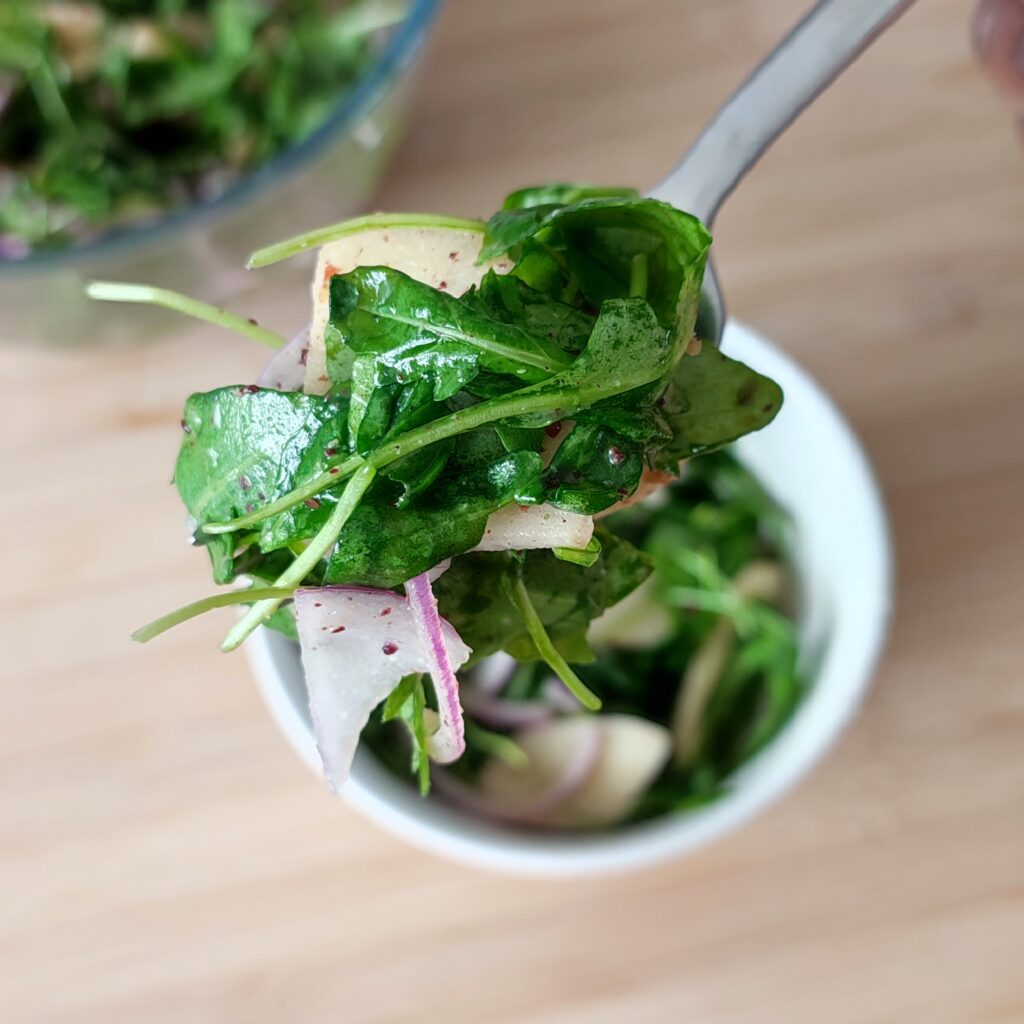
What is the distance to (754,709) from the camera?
86cm

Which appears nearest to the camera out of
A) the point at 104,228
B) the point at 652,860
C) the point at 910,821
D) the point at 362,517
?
the point at 362,517

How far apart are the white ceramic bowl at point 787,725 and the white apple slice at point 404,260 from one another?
0.23 m

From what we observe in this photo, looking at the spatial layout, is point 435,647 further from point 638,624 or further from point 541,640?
point 638,624

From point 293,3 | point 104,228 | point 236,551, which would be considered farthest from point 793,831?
point 293,3

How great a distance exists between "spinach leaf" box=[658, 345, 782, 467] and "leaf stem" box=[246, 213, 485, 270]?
12 cm

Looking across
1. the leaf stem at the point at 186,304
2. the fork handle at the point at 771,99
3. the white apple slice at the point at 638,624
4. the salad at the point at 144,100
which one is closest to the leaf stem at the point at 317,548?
the leaf stem at the point at 186,304

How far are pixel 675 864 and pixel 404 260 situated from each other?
0.54m

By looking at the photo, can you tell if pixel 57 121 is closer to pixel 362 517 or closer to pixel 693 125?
pixel 693 125

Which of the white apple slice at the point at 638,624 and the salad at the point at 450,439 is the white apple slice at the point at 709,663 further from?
the salad at the point at 450,439

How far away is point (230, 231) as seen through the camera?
868mm

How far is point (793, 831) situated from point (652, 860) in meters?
0.22

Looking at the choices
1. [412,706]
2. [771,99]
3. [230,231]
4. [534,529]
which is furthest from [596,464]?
[230,231]

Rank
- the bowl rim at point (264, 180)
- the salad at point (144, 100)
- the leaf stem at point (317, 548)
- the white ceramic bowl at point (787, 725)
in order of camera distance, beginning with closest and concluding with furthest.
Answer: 1. the leaf stem at point (317, 548)
2. the white ceramic bowl at point (787, 725)
3. the bowl rim at point (264, 180)
4. the salad at point (144, 100)

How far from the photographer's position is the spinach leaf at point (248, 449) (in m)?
0.47
